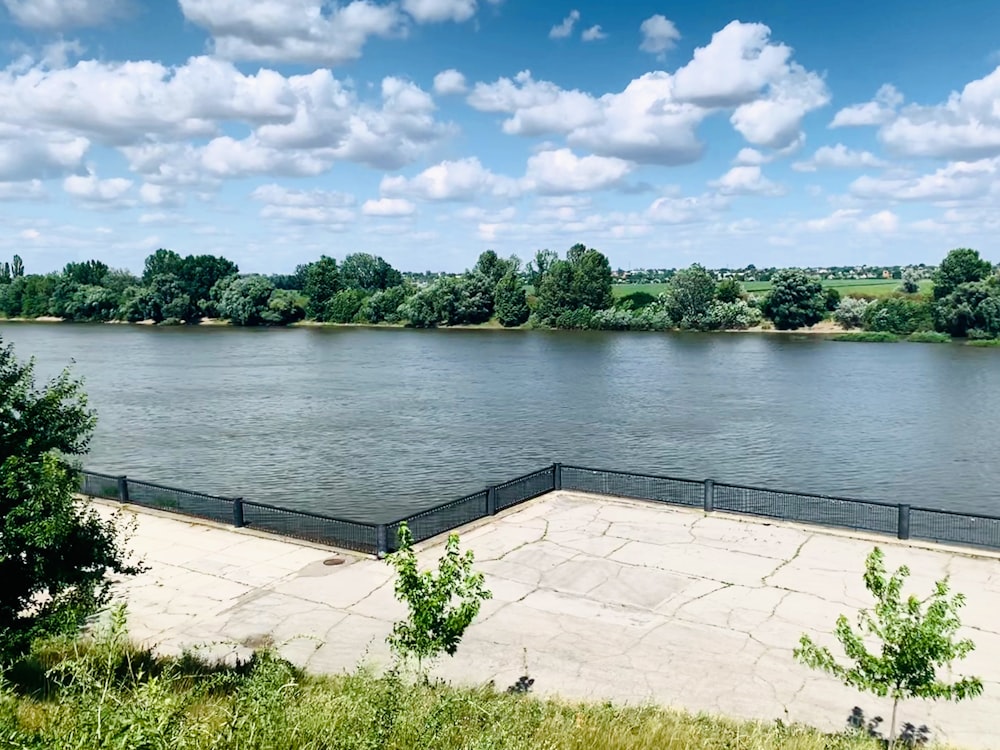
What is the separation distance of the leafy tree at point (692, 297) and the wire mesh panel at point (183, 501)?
9265cm

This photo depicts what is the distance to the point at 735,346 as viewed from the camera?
94.9 m

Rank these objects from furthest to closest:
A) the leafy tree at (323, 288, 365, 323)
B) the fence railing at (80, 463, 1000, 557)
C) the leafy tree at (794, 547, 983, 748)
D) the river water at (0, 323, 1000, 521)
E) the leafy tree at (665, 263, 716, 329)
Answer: the leafy tree at (323, 288, 365, 323) → the leafy tree at (665, 263, 716, 329) → the river water at (0, 323, 1000, 521) → the fence railing at (80, 463, 1000, 557) → the leafy tree at (794, 547, 983, 748)

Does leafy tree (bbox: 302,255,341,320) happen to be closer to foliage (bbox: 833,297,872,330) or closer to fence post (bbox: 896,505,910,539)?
foliage (bbox: 833,297,872,330)

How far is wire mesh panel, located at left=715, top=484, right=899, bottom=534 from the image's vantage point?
24.4 meters

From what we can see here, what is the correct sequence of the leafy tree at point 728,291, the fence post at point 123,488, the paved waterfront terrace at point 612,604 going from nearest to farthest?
the paved waterfront terrace at point 612,604 < the fence post at point 123,488 < the leafy tree at point 728,291

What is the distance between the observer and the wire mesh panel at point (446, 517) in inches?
877

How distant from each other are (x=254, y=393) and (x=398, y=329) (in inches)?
2606

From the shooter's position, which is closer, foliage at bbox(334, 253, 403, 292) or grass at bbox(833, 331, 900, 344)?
grass at bbox(833, 331, 900, 344)

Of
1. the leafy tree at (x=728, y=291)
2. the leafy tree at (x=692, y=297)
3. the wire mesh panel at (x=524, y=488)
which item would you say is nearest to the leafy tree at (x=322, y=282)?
the leafy tree at (x=692, y=297)

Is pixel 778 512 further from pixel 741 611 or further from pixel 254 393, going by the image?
pixel 254 393

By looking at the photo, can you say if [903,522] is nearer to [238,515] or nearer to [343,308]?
[238,515]

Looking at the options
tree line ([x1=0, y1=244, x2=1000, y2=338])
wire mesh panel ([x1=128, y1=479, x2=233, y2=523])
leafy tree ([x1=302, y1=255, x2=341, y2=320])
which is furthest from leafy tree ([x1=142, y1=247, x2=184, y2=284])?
wire mesh panel ([x1=128, y1=479, x2=233, y2=523])

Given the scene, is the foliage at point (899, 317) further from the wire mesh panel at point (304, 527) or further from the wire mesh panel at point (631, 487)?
the wire mesh panel at point (304, 527)

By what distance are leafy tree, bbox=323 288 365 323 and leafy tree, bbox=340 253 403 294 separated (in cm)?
3444
